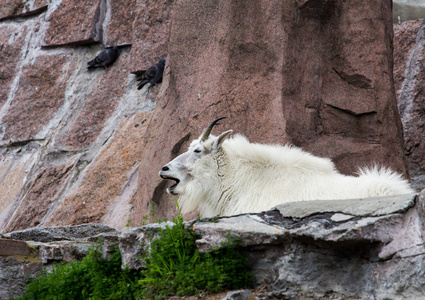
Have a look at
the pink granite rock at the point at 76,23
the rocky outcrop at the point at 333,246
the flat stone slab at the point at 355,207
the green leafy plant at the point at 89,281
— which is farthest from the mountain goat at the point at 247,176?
the pink granite rock at the point at 76,23

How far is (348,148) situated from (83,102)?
18.5ft

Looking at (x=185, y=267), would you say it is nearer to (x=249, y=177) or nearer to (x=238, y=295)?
(x=238, y=295)

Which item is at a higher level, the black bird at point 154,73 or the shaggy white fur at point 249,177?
the black bird at point 154,73

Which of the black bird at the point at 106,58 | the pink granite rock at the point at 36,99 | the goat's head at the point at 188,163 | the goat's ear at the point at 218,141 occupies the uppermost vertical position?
the black bird at the point at 106,58

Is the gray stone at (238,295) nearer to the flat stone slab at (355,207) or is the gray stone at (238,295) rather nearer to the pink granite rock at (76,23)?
the flat stone slab at (355,207)

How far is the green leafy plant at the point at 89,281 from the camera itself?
4.89m

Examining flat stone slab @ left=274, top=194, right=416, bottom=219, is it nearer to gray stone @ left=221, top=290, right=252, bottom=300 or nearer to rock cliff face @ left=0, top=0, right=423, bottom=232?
gray stone @ left=221, top=290, right=252, bottom=300

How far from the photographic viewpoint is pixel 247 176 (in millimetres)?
6641

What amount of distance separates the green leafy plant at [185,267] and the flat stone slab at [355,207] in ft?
1.93

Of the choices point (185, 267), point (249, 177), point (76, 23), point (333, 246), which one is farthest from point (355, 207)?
point (76, 23)

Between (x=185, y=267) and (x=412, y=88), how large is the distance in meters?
7.23

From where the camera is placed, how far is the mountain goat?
619 centimetres

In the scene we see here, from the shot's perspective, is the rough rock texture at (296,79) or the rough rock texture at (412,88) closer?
the rough rock texture at (296,79)

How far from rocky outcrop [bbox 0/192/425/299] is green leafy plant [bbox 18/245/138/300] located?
772mm
